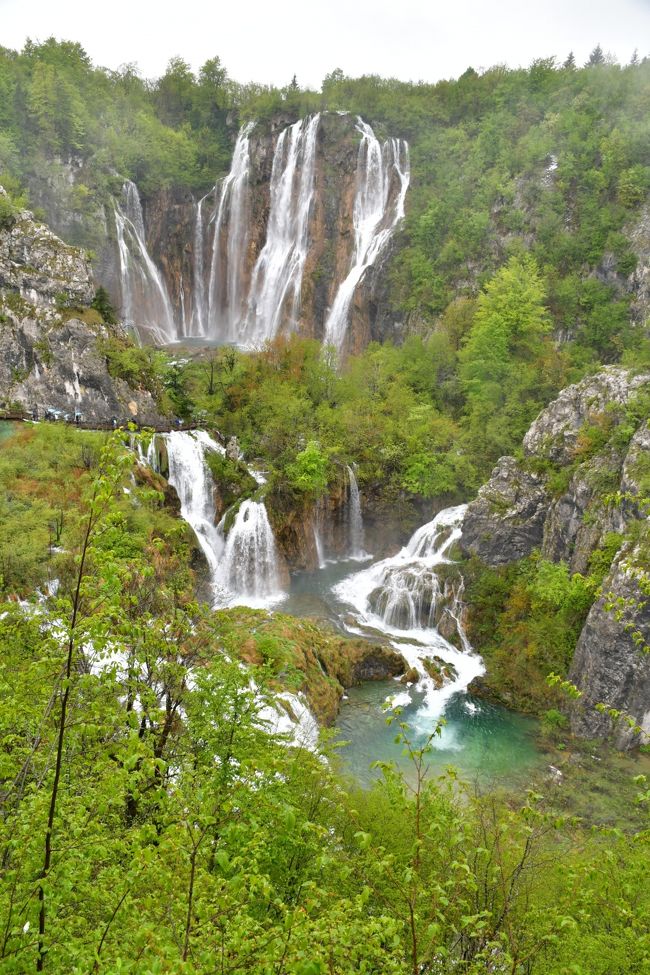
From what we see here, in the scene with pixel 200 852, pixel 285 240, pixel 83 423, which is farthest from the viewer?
pixel 285 240

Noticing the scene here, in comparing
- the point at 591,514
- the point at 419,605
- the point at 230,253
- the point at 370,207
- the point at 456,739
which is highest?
the point at 370,207

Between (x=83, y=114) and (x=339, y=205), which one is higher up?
(x=83, y=114)

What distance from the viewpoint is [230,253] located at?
161 ft

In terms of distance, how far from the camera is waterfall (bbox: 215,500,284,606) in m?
25.6

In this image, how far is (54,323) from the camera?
30547 millimetres

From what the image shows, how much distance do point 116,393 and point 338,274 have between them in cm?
2102

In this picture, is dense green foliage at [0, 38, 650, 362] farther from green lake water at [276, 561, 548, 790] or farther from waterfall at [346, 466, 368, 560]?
green lake water at [276, 561, 548, 790]

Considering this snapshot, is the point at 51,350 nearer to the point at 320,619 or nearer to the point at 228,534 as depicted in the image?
the point at 228,534

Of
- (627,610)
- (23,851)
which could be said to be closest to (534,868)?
(23,851)

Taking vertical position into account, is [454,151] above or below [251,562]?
above

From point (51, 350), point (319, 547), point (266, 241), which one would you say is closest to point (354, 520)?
point (319, 547)

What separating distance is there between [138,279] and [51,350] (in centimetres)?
1798

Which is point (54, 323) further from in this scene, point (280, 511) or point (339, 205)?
point (339, 205)

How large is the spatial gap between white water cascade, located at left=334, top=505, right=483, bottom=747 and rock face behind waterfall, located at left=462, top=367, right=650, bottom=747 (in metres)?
1.95
